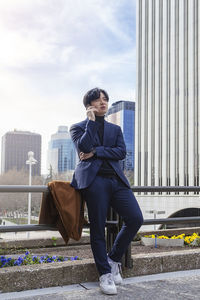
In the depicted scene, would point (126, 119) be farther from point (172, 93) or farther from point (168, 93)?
point (172, 93)

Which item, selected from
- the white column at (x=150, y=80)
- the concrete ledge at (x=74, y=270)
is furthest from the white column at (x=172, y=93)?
the concrete ledge at (x=74, y=270)

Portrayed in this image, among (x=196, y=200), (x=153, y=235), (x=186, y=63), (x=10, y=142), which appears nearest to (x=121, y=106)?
(x=10, y=142)

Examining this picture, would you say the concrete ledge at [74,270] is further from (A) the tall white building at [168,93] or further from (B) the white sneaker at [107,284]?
(A) the tall white building at [168,93]

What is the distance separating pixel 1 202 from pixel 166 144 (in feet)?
86.7

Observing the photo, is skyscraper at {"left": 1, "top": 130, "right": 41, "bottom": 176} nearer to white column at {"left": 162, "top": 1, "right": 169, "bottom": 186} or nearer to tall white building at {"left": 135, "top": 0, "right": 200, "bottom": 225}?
tall white building at {"left": 135, "top": 0, "right": 200, "bottom": 225}

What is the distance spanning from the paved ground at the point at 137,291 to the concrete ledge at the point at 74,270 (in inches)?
3.3

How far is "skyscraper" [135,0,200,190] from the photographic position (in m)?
54.1

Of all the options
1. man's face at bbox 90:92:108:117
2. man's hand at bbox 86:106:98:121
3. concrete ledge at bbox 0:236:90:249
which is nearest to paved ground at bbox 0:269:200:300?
man's hand at bbox 86:106:98:121

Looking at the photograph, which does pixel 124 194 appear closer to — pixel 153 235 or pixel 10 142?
pixel 153 235

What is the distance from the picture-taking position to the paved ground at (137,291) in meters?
3.36

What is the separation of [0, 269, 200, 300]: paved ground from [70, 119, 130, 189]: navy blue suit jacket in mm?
993

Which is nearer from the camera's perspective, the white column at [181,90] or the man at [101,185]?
the man at [101,185]

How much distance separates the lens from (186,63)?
55375 millimetres

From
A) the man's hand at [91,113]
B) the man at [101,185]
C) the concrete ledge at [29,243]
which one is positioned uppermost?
the man's hand at [91,113]
